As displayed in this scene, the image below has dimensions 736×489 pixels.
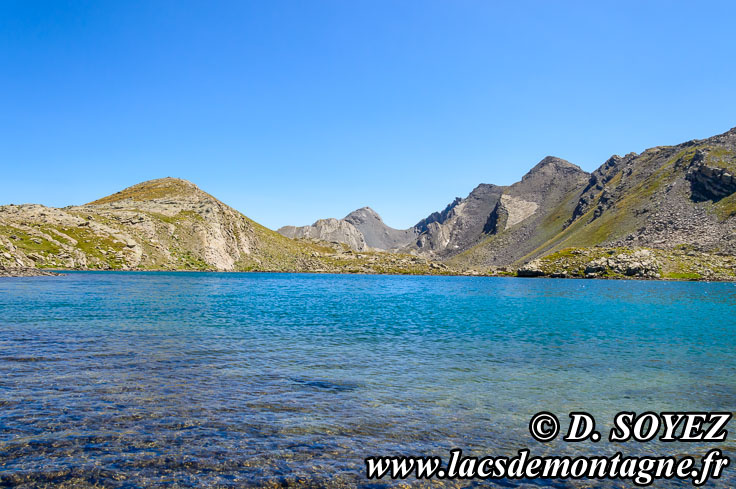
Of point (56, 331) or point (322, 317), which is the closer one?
point (56, 331)

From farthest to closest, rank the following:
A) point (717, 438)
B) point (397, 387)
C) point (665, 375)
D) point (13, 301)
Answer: point (13, 301), point (665, 375), point (397, 387), point (717, 438)

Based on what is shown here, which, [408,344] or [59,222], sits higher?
[59,222]

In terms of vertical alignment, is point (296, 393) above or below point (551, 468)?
above

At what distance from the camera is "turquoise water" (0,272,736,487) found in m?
12.0

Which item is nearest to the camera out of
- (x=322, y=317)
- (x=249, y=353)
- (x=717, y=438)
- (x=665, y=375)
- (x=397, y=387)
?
(x=717, y=438)

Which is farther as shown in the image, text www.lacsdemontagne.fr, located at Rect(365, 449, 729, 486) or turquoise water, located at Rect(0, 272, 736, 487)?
text www.lacsdemontagne.fr, located at Rect(365, 449, 729, 486)

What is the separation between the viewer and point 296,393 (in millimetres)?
19391

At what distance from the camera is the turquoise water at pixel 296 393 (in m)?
12.0

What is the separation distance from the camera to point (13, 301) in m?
58.2

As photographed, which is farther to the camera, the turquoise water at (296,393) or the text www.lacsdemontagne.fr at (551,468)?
the text www.lacsdemontagne.fr at (551,468)

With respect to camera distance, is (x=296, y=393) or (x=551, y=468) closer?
(x=551, y=468)

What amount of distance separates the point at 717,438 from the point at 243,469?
17.3 meters

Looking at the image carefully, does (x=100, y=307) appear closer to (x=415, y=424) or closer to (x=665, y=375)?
(x=415, y=424)

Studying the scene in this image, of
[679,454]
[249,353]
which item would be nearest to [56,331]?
[249,353]
